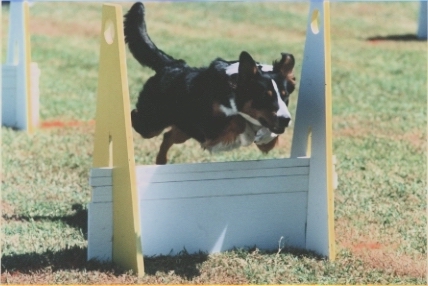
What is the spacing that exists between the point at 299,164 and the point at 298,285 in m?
0.88

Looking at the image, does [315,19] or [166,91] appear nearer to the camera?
[315,19]

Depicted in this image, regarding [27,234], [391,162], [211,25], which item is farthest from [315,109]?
[211,25]

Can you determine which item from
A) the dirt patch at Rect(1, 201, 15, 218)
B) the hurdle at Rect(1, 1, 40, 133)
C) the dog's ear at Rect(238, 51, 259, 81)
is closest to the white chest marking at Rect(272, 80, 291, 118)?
the dog's ear at Rect(238, 51, 259, 81)

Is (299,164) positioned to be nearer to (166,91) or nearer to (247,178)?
(247,178)

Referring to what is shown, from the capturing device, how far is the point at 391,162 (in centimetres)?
857

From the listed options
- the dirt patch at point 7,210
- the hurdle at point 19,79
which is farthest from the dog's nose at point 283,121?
the hurdle at point 19,79

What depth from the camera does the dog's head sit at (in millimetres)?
5238

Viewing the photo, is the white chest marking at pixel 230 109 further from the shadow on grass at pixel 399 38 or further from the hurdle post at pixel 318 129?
the shadow on grass at pixel 399 38

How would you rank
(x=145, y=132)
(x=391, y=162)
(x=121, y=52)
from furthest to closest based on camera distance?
(x=391, y=162)
(x=145, y=132)
(x=121, y=52)

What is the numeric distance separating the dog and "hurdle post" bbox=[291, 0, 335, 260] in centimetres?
17

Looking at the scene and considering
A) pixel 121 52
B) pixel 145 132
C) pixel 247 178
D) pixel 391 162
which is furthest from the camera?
pixel 391 162

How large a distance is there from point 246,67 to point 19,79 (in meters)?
5.31

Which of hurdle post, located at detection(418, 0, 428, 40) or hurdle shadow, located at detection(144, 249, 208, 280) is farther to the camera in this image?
hurdle post, located at detection(418, 0, 428, 40)

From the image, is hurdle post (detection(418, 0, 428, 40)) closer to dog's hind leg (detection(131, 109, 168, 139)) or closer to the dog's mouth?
dog's hind leg (detection(131, 109, 168, 139))
